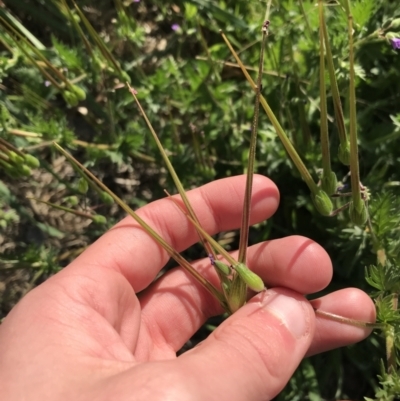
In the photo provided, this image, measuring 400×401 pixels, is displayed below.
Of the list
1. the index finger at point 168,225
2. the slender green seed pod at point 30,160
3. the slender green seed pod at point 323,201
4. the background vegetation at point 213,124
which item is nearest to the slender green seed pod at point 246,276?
the slender green seed pod at point 323,201

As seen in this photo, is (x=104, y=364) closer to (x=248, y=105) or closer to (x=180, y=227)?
(x=180, y=227)

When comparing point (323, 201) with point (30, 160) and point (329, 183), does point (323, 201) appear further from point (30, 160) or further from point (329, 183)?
point (30, 160)

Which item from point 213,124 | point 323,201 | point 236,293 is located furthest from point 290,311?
point 213,124

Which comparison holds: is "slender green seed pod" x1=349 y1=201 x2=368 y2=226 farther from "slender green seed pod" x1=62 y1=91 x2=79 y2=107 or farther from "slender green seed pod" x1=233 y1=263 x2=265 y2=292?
"slender green seed pod" x1=62 y1=91 x2=79 y2=107

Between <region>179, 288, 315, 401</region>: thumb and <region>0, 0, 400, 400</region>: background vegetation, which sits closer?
<region>179, 288, 315, 401</region>: thumb

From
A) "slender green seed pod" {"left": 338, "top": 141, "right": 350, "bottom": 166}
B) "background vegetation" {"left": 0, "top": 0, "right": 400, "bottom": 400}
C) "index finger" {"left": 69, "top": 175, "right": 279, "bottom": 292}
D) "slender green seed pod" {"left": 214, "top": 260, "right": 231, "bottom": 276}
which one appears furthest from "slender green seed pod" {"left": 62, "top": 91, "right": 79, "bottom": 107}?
"slender green seed pod" {"left": 338, "top": 141, "right": 350, "bottom": 166}

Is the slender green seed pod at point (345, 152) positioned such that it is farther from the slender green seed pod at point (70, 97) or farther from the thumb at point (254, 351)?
the slender green seed pod at point (70, 97)

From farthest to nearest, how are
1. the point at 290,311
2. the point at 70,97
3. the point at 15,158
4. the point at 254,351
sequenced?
1. the point at 70,97
2. the point at 15,158
3. the point at 290,311
4. the point at 254,351
